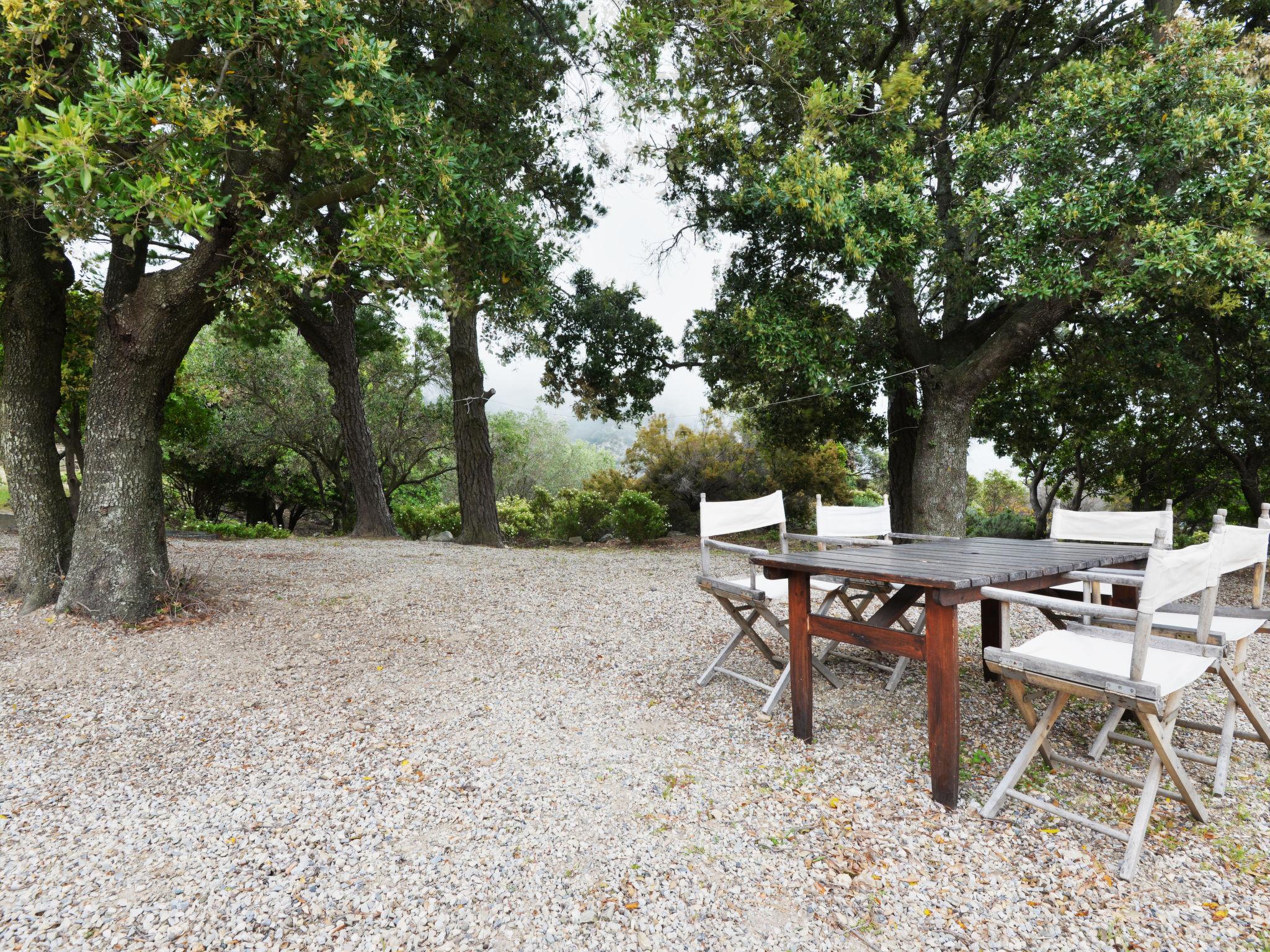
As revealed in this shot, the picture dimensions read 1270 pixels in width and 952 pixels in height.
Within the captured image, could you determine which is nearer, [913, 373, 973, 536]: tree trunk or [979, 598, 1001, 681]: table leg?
[979, 598, 1001, 681]: table leg

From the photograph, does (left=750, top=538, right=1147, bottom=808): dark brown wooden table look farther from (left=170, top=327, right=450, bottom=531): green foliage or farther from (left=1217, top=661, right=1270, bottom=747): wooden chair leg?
(left=170, top=327, right=450, bottom=531): green foliage

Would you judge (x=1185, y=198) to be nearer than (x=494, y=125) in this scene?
Yes

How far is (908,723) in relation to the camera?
2785 millimetres

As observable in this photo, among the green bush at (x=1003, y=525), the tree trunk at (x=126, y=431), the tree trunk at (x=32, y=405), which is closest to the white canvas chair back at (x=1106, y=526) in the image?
the tree trunk at (x=126, y=431)

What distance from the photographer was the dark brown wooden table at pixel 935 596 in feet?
6.98

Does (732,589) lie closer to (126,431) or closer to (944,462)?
(126,431)

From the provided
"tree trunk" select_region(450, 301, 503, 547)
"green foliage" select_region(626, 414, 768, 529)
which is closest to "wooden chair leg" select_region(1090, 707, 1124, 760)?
"tree trunk" select_region(450, 301, 503, 547)

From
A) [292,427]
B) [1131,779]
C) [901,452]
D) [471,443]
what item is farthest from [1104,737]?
[292,427]

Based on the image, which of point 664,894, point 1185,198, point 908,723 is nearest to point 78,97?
point 664,894

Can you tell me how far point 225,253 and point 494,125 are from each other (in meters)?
2.89

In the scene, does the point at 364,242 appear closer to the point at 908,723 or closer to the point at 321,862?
the point at 321,862

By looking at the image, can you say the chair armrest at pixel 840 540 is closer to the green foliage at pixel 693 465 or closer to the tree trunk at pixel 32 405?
the tree trunk at pixel 32 405

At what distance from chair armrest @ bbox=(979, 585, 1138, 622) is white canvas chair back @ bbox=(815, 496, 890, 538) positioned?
1710 millimetres

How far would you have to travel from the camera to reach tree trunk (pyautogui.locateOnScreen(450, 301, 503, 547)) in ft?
31.3
